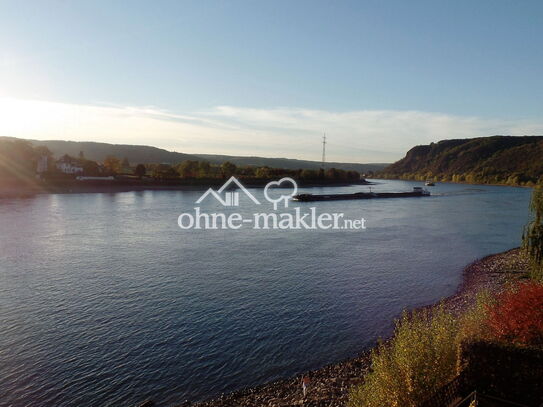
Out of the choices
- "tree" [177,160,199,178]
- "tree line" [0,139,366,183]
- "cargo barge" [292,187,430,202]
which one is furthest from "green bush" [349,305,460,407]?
"tree" [177,160,199,178]

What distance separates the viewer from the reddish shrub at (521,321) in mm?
11742

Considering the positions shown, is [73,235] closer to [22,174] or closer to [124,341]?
[124,341]

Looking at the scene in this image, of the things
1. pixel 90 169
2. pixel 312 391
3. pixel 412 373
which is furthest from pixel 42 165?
pixel 412 373

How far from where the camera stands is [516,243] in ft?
157

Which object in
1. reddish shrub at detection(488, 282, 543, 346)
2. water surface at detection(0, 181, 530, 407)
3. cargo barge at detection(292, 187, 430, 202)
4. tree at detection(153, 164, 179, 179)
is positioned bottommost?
water surface at detection(0, 181, 530, 407)

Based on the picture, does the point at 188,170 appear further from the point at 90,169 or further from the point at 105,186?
the point at 105,186

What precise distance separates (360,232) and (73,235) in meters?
38.9

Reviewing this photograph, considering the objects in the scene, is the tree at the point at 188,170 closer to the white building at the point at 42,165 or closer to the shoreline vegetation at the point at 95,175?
the shoreline vegetation at the point at 95,175

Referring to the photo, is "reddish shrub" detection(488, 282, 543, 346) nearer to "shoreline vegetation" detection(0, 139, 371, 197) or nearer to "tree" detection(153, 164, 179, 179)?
"shoreline vegetation" detection(0, 139, 371, 197)

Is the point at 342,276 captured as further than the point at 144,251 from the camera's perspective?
No

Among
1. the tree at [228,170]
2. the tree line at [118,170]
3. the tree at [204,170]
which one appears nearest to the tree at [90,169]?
the tree line at [118,170]

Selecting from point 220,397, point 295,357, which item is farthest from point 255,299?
point 220,397

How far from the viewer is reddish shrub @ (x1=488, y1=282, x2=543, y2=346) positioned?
11.7 metres

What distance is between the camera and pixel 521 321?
12.1m
